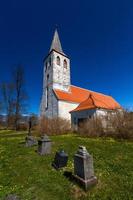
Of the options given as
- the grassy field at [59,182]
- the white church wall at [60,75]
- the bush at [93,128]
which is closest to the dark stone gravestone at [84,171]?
the grassy field at [59,182]

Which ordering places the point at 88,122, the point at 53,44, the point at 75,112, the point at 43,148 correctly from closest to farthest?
the point at 43,148
the point at 88,122
the point at 75,112
the point at 53,44

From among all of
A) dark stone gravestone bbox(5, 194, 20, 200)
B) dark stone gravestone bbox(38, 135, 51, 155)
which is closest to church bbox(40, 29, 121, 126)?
dark stone gravestone bbox(38, 135, 51, 155)

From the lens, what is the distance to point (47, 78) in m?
26.7

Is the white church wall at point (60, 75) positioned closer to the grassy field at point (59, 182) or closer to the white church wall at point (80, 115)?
the white church wall at point (80, 115)

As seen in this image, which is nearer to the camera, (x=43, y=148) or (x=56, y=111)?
(x=43, y=148)

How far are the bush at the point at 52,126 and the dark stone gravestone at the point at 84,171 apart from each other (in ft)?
41.0

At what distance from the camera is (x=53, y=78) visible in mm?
24562

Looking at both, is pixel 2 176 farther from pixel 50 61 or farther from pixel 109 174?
pixel 50 61

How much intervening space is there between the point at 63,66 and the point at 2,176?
2436 cm

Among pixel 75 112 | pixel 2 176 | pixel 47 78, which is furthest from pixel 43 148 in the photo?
pixel 47 78

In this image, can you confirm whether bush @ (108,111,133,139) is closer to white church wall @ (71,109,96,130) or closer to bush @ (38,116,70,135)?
white church wall @ (71,109,96,130)

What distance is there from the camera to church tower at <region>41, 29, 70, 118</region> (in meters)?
24.5

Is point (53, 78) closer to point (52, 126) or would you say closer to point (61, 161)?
point (52, 126)

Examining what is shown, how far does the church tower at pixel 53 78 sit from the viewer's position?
2445 cm
